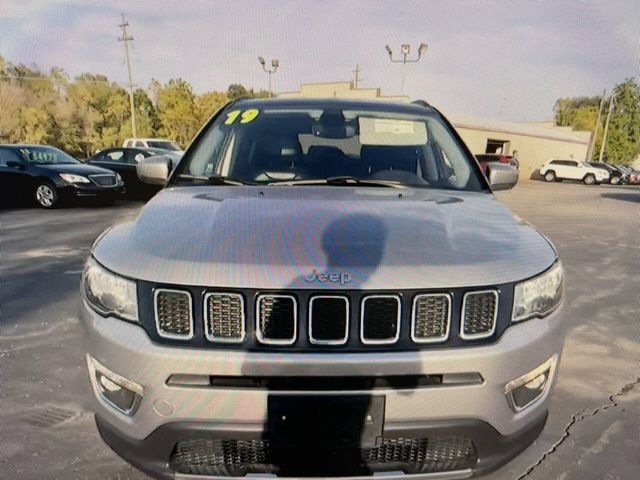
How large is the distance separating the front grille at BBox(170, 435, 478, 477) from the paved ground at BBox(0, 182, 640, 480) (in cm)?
78

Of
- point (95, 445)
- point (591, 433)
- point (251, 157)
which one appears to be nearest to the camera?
point (95, 445)

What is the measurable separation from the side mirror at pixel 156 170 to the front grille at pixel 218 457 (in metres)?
1.81

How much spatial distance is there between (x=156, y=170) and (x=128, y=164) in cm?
1111

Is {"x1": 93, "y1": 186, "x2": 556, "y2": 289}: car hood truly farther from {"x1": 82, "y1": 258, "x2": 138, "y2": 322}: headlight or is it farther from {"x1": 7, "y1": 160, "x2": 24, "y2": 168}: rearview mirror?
{"x1": 7, "y1": 160, "x2": 24, "y2": 168}: rearview mirror

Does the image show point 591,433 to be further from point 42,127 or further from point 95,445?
point 42,127

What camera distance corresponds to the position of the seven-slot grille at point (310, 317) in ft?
4.86

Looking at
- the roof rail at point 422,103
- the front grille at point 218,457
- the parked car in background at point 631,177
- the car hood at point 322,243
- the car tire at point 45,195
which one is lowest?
the parked car in background at point 631,177

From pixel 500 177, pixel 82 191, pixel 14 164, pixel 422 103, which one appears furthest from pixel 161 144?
pixel 500 177

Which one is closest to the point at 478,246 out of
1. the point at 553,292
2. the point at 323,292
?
the point at 553,292

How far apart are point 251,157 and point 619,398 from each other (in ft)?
9.30

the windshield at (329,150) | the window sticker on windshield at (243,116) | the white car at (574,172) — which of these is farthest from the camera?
the white car at (574,172)

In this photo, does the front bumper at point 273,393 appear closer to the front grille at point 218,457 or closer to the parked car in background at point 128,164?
the front grille at point 218,457

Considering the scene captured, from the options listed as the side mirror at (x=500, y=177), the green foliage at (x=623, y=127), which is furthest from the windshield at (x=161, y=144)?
the green foliage at (x=623, y=127)

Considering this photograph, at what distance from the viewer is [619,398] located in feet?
9.53
